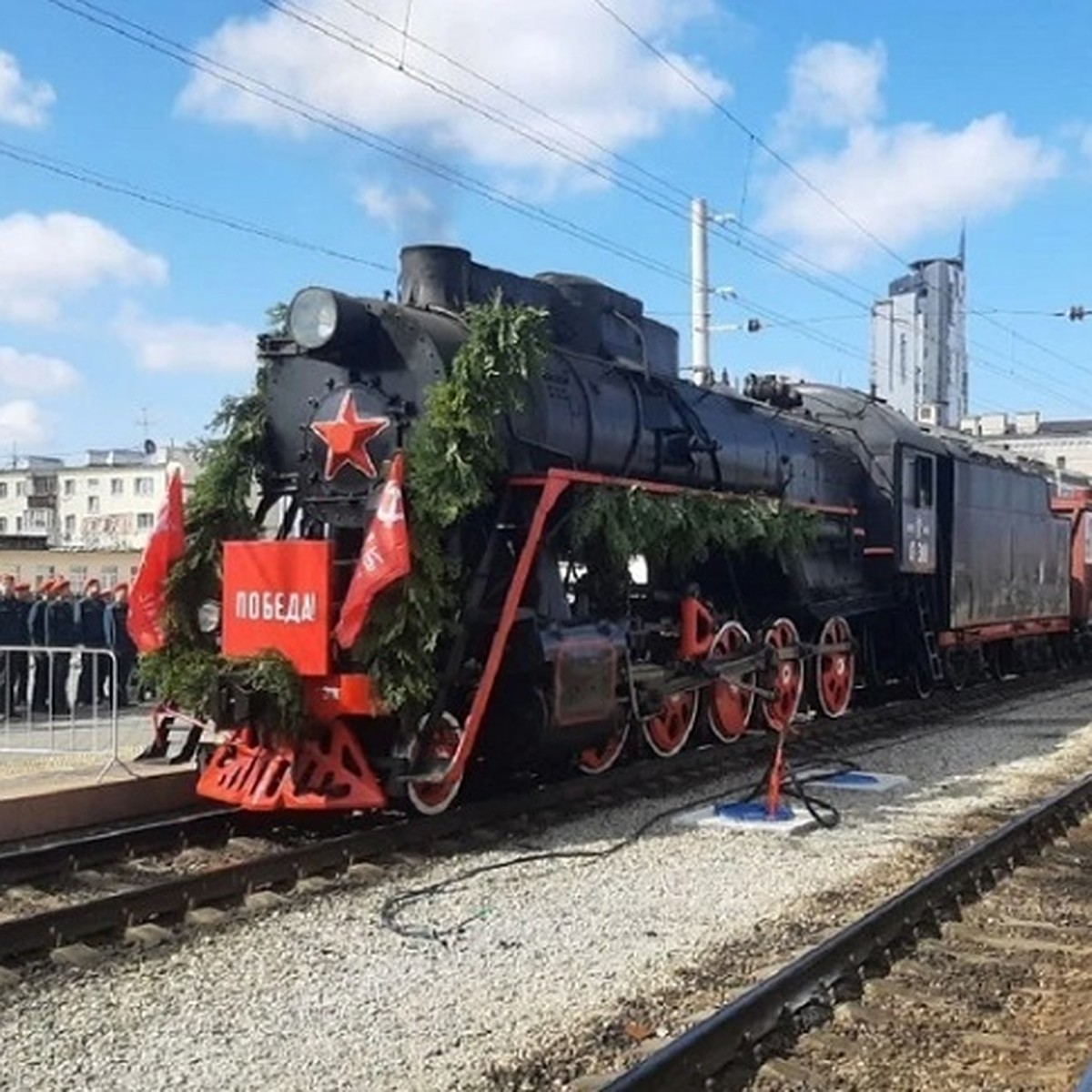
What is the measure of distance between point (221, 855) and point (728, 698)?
5.72 m

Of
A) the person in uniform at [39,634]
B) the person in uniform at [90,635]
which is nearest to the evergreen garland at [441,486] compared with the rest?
the person in uniform at [39,634]

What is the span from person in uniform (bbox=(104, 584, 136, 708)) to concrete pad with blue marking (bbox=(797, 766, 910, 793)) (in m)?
8.51

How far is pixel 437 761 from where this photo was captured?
9156 mm

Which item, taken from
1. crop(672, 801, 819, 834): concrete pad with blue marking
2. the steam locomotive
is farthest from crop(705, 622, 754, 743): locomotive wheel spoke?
crop(672, 801, 819, 834): concrete pad with blue marking

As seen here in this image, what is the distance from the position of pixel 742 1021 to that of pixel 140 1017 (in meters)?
2.40

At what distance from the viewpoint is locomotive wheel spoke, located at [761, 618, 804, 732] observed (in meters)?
13.2

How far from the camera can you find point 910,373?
129 feet

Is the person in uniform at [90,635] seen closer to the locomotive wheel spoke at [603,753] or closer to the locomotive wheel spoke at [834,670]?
the locomotive wheel spoke at [603,753]

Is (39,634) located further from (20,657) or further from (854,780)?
(854,780)

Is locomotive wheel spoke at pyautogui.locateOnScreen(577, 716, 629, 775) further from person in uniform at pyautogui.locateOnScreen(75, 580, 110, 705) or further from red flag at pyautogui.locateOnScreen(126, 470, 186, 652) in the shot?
person in uniform at pyautogui.locateOnScreen(75, 580, 110, 705)

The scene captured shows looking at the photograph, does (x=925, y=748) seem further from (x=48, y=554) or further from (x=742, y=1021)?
(x=48, y=554)

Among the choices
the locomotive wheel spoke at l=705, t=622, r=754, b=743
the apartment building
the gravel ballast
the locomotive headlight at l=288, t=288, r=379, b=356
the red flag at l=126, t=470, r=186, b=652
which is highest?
the apartment building

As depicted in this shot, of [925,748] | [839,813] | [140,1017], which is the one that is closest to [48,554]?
[925,748]

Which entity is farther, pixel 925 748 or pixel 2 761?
pixel 925 748
